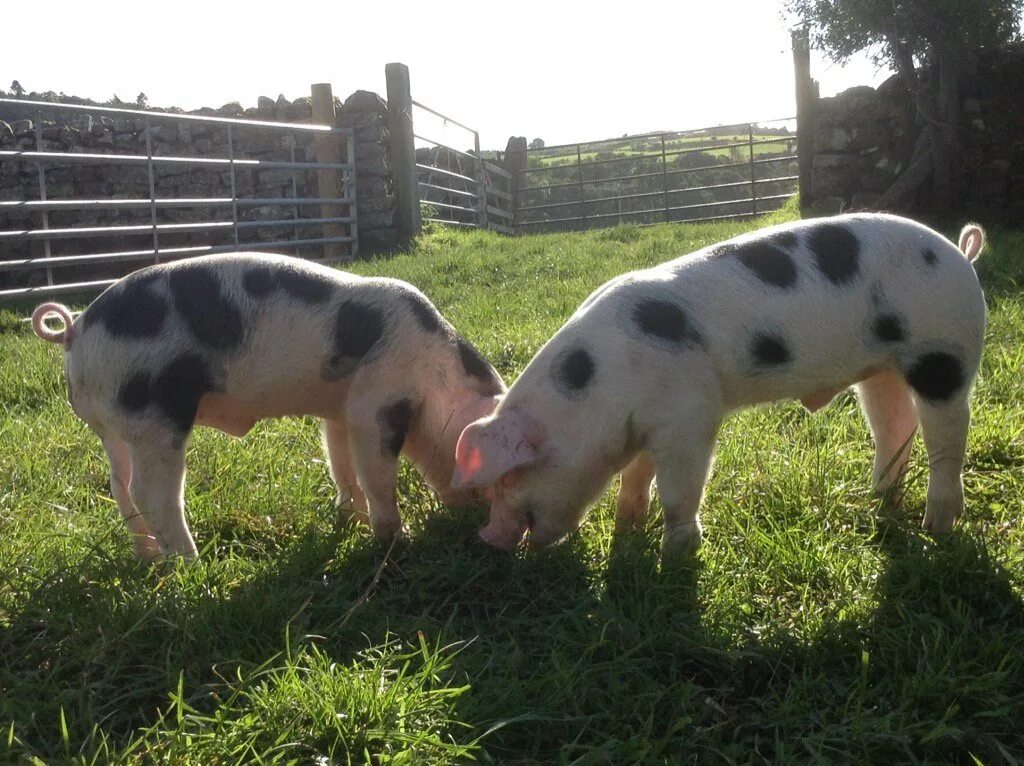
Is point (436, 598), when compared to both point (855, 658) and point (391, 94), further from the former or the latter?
point (391, 94)

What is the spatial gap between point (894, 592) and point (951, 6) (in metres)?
9.10

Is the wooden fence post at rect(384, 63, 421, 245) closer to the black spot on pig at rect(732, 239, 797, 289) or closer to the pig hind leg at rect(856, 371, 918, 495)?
the pig hind leg at rect(856, 371, 918, 495)

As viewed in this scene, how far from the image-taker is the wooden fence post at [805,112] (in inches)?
469

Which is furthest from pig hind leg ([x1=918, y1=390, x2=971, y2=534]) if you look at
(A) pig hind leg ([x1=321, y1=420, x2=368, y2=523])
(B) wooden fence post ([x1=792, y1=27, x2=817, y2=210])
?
(B) wooden fence post ([x1=792, y1=27, x2=817, y2=210])

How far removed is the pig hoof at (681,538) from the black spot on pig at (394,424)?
1018 millimetres

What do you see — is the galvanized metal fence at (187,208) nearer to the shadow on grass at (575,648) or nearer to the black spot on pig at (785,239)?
the shadow on grass at (575,648)

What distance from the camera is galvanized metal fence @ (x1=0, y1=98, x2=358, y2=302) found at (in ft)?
30.5

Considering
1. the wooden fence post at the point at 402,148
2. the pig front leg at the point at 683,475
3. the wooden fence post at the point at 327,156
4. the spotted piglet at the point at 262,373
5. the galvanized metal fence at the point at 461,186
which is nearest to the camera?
the pig front leg at the point at 683,475

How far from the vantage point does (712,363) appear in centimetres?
327

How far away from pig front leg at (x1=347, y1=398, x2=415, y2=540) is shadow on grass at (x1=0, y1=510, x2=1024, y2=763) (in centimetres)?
25

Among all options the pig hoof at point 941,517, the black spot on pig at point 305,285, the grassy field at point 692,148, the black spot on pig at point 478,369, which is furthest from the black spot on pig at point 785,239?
the grassy field at point 692,148

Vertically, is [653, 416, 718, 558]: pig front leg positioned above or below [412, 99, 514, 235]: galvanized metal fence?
below

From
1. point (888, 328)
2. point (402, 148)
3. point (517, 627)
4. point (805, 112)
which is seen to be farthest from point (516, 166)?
point (517, 627)

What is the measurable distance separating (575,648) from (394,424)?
1193 millimetres
